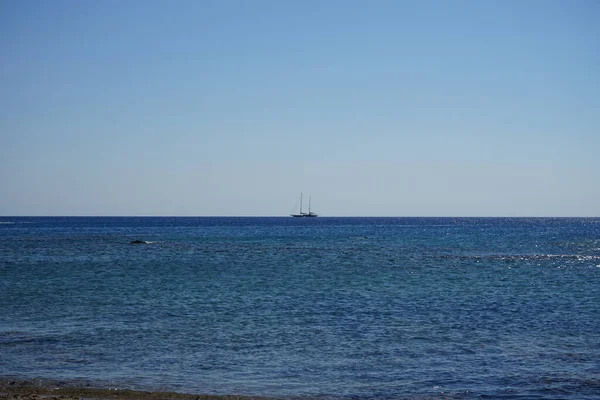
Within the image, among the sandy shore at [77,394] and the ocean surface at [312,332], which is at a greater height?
the ocean surface at [312,332]

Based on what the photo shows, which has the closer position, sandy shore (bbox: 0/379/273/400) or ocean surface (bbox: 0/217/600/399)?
sandy shore (bbox: 0/379/273/400)

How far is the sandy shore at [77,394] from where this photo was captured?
1511 centimetres

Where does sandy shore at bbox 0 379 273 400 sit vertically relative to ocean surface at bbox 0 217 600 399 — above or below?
below

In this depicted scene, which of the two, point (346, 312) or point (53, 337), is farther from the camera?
point (346, 312)

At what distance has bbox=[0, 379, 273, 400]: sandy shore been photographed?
49.6ft

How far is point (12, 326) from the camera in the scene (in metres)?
24.2

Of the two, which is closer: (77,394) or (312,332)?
(77,394)

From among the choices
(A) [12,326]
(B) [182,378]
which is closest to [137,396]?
(B) [182,378]

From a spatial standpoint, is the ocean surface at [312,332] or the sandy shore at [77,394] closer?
the sandy shore at [77,394]

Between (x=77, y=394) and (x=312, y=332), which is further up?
(x=312, y=332)

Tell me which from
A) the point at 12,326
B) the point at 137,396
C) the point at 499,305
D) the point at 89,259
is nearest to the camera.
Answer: the point at 137,396

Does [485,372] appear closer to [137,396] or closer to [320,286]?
[137,396]

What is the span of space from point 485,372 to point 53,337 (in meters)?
14.1

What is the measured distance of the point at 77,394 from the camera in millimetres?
15492
